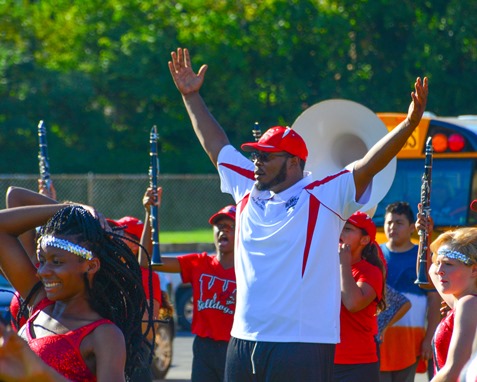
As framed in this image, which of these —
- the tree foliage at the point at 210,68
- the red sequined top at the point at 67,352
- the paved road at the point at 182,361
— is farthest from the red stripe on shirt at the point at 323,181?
the tree foliage at the point at 210,68

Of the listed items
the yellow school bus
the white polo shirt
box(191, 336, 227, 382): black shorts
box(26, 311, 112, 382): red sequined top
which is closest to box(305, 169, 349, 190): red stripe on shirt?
the white polo shirt

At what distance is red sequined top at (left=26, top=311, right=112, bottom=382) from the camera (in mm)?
3637

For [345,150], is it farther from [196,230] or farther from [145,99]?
[145,99]

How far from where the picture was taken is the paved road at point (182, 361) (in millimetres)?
11188

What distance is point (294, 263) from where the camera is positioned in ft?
16.3

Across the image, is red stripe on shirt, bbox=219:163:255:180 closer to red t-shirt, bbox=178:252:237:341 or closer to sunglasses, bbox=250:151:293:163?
sunglasses, bbox=250:151:293:163

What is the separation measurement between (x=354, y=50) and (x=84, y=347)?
22342 millimetres

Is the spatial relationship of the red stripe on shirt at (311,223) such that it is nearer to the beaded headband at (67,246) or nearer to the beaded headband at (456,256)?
the beaded headband at (456,256)

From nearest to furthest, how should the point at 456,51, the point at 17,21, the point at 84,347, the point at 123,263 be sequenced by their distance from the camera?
the point at 84,347, the point at 123,263, the point at 456,51, the point at 17,21

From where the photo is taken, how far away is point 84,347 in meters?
3.67

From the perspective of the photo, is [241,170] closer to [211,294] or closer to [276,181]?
[276,181]

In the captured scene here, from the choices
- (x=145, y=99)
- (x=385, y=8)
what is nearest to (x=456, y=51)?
(x=385, y=8)

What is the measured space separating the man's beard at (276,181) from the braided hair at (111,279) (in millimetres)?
1259

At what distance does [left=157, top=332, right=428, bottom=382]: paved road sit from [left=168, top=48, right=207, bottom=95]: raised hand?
18.7 feet
